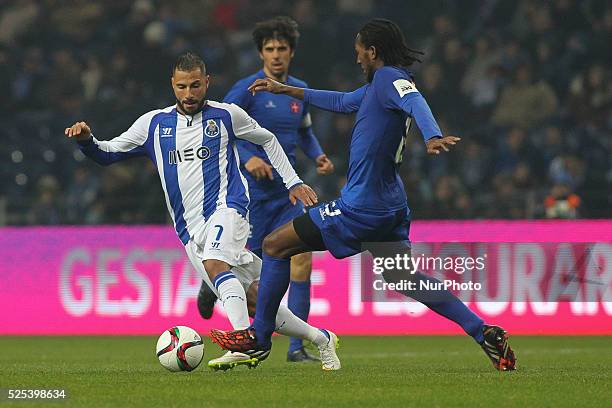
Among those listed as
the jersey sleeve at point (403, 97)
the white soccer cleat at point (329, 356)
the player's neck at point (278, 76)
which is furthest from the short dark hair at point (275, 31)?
the white soccer cleat at point (329, 356)

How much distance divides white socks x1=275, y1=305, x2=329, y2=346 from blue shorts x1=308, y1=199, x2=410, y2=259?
63 centimetres

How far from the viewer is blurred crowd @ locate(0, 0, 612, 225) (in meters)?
13.4

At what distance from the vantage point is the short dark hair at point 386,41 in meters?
7.10

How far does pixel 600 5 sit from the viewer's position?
15.8m

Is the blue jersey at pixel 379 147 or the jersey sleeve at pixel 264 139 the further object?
the jersey sleeve at pixel 264 139

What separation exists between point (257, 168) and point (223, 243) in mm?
917

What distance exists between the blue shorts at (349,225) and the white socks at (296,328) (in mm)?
631

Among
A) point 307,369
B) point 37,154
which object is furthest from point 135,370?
point 37,154

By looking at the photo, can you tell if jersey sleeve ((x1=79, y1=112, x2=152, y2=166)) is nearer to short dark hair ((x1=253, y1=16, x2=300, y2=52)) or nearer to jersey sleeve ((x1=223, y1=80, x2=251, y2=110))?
jersey sleeve ((x1=223, y1=80, x2=251, y2=110))

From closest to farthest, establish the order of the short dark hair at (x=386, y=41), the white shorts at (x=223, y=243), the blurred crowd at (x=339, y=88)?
the short dark hair at (x=386, y=41) → the white shorts at (x=223, y=243) → the blurred crowd at (x=339, y=88)

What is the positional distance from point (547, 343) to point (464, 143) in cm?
390

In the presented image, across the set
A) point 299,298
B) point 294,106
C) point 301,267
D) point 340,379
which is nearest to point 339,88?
point 294,106

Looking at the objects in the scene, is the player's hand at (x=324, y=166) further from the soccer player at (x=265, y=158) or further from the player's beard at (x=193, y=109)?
the player's beard at (x=193, y=109)

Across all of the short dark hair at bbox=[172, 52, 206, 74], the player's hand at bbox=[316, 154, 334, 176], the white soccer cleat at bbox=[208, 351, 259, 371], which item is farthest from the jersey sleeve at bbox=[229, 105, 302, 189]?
the white soccer cleat at bbox=[208, 351, 259, 371]
